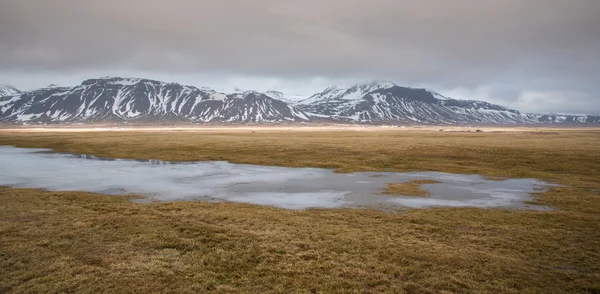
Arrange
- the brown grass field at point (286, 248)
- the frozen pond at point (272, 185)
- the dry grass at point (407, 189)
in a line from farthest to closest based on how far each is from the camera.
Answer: the dry grass at point (407, 189), the frozen pond at point (272, 185), the brown grass field at point (286, 248)

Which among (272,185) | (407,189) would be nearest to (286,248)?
(272,185)

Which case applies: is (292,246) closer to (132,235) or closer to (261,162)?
(132,235)

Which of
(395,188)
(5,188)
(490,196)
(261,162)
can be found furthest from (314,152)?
(5,188)

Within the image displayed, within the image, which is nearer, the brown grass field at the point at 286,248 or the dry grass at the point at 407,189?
the brown grass field at the point at 286,248

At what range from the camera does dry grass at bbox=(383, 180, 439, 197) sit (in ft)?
91.2

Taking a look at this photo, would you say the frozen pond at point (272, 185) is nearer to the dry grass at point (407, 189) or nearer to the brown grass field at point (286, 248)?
the dry grass at point (407, 189)

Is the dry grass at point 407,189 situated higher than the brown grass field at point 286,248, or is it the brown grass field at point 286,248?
the brown grass field at point 286,248

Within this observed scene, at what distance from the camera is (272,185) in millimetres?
31641

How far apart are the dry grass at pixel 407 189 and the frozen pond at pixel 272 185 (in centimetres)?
85

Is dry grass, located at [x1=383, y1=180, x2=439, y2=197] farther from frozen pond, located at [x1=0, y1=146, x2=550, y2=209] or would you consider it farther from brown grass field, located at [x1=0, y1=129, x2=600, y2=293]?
brown grass field, located at [x1=0, y1=129, x2=600, y2=293]

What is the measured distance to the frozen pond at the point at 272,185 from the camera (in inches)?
985

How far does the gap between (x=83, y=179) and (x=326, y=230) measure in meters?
28.2

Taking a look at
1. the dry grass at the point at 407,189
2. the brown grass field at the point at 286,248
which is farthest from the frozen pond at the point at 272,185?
the brown grass field at the point at 286,248

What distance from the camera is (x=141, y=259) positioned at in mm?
13328
